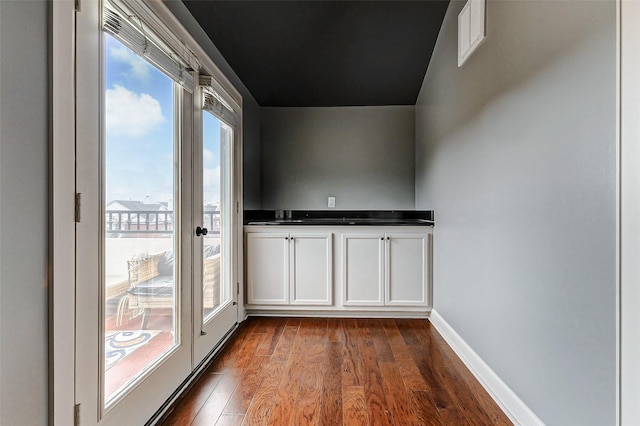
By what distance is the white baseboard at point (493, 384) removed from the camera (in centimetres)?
151

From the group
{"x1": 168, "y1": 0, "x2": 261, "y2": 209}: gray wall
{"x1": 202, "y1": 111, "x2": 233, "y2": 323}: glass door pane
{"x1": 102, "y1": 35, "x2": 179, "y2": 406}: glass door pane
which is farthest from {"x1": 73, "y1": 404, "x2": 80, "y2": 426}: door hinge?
{"x1": 168, "y1": 0, "x2": 261, "y2": 209}: gray wall

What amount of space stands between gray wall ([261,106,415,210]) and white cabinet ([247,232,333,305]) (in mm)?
780

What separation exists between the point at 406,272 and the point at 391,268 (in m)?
0.13

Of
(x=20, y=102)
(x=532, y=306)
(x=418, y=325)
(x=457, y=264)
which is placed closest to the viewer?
(x=20, y=102)

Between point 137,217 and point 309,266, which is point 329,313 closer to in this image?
point 309,266

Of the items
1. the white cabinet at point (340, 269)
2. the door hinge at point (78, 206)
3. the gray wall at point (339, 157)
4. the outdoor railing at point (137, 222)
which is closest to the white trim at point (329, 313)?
the white cabinet at point (340, 269)

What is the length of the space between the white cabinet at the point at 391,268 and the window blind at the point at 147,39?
1831 mm

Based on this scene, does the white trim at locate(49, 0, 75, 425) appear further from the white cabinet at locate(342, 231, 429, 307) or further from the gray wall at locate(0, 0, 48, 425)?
the white cabinet at locate(342, 231, 429, 307)

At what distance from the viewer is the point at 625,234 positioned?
39.6 inches

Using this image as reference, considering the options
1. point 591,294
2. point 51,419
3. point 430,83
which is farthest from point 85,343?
point 430,83

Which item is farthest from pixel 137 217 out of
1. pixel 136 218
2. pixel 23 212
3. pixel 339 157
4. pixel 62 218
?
pixel 339 157

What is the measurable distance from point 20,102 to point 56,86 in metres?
0.13

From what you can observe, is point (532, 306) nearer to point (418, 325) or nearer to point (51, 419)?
point (418, 325)

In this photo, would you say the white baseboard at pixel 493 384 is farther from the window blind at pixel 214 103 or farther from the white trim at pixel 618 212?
the window blind at pixel 214 103
